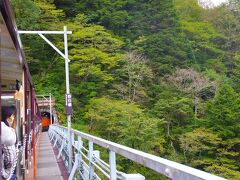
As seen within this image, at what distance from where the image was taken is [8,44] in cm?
279

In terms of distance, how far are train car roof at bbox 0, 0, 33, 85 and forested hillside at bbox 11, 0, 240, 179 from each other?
15.1 metres

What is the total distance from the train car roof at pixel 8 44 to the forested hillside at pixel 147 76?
15.1 m

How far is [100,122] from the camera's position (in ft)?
79.6

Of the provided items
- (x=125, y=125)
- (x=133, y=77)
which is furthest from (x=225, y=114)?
(x=133, y=77)

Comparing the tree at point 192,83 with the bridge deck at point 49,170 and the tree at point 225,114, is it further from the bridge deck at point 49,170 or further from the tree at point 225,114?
the bridge deck at point 49,170

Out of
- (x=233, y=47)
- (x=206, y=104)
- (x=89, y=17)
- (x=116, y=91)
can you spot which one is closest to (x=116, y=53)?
(x=116, y=91)

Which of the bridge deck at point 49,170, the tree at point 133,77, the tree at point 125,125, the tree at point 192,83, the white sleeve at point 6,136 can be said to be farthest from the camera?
the tree at point 192,83

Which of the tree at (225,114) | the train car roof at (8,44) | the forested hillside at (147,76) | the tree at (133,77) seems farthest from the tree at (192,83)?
the train car roof at (8,44)

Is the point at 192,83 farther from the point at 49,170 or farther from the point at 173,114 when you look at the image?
the point at 49,170

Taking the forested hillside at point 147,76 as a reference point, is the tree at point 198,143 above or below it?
below

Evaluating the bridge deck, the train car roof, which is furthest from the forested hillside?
the train car roof

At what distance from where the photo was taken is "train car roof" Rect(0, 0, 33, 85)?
2.22 meters

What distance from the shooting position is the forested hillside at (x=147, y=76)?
23.5 m

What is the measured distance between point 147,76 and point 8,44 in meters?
27.9
